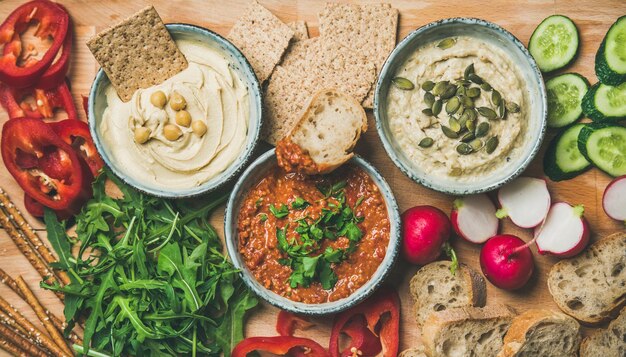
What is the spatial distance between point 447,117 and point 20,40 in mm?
2684

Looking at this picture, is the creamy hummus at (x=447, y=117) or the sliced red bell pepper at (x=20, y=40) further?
the sliced red bell pepper at (x=20, y=40)

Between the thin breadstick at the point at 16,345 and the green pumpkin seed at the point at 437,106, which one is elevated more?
the green pumpkin seed at the point at 437,106

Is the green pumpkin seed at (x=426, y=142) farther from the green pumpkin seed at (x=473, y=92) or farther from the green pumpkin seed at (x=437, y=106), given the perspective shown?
the green pumpkin seed at (x=473, y=92)

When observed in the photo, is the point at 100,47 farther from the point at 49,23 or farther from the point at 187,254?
the point at 187,254

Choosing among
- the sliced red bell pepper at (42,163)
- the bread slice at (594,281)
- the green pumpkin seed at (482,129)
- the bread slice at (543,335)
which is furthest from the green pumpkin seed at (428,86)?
the sliced red bell pepper at (42,163)

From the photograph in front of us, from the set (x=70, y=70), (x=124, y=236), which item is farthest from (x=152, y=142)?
(x=70, y=70)

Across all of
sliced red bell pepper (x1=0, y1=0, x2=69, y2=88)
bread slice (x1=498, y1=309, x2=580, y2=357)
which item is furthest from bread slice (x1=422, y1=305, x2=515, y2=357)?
sliced red bell pepper (x1=0, y1=0, x2=69, y2=88)

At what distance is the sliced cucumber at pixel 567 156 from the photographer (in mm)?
4266

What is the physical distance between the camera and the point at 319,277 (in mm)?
4094

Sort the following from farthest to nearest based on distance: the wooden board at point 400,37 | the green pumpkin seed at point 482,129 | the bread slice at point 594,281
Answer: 1. the wooden board at point 400,37
2. the bread slice at point 594,281
3. the green pumpkin seed at point 482,129

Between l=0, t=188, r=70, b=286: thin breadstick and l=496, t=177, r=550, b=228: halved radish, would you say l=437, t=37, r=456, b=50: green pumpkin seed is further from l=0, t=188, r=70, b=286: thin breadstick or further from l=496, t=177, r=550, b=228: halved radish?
l=0, t=188, r=70, b=286: thin breadstick

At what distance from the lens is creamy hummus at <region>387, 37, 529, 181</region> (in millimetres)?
4004

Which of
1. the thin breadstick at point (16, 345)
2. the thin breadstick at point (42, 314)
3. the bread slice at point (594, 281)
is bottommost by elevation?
the thin breadstick at point (16, 345)

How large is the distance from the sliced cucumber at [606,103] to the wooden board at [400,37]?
18 centimetres
